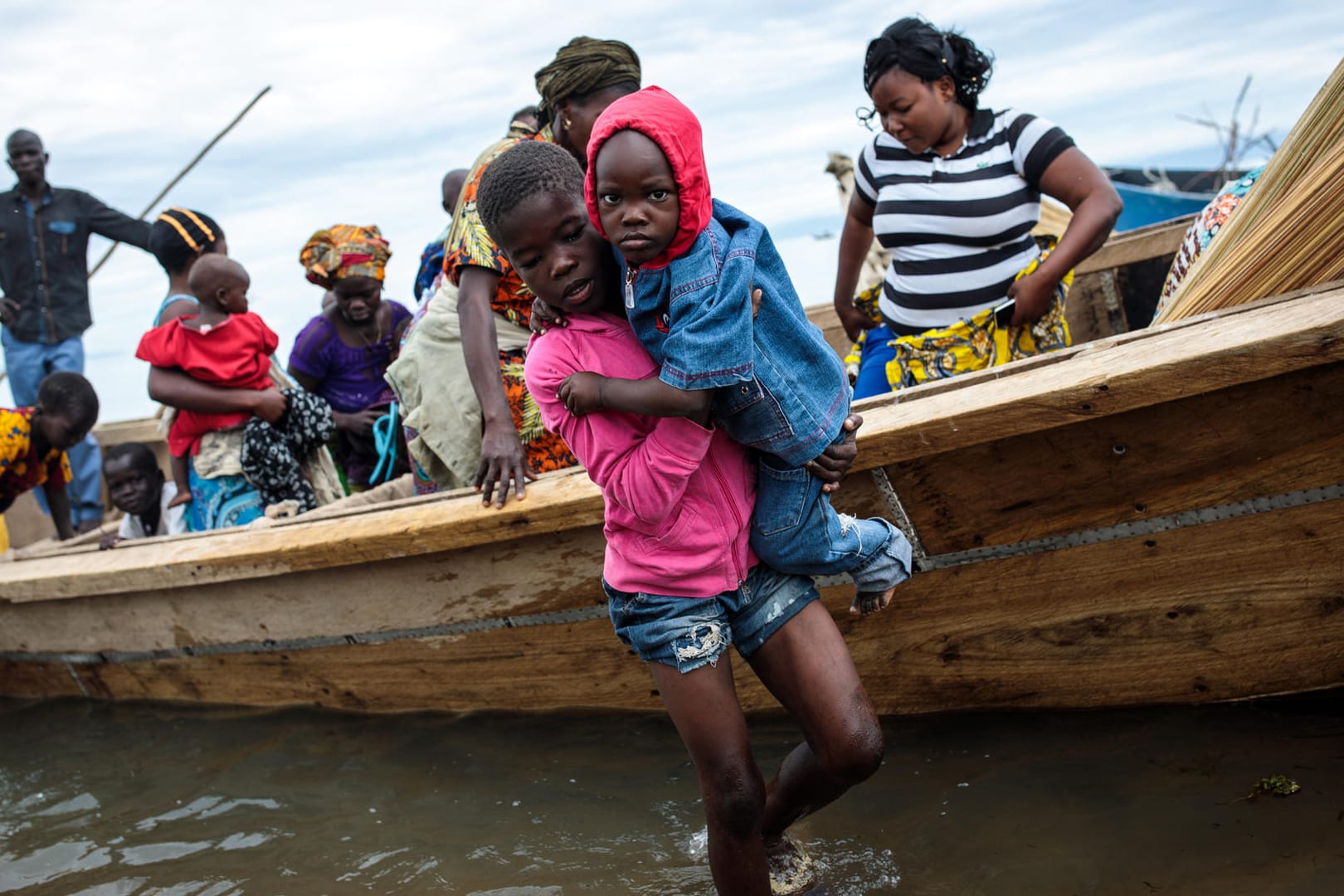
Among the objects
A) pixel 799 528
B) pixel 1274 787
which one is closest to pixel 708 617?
pixel 799 528

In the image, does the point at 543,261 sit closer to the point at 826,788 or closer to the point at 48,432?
the point at 826,788

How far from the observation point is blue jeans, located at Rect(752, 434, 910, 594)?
2010 millimetres

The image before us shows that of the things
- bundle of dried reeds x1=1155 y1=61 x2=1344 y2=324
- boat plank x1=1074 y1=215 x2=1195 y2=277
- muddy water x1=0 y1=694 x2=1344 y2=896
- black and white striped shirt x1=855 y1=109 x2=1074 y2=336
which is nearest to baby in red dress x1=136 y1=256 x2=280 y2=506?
muddy water x1=0 y1=694 x2=1344 y2=896

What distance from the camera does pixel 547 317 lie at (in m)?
1.96

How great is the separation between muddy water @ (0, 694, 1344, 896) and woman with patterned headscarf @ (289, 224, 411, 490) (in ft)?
3.86

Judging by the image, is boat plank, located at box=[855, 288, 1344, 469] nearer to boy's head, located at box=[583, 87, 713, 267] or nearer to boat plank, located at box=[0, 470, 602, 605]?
boat plank, located at box=[0, 470, 602, 605]

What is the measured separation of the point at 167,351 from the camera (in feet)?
13.6

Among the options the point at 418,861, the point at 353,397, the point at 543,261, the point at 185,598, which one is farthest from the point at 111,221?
the point at 543,261

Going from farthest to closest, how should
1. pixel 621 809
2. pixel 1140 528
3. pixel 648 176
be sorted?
1. pixel 621 809
2. pixel 1140 528
3. pixel 648 176

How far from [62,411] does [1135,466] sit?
4461 millimetres

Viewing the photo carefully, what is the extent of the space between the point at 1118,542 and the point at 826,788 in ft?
3.21

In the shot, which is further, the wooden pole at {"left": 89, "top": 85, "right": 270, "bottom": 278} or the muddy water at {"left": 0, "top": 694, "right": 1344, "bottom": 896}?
the wooden pole at {"left": 89, "top": 85, "right": 270, "bottom": 278}

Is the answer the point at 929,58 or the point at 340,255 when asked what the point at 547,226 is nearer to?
the point at 929,58

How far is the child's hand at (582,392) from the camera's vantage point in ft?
5.98
